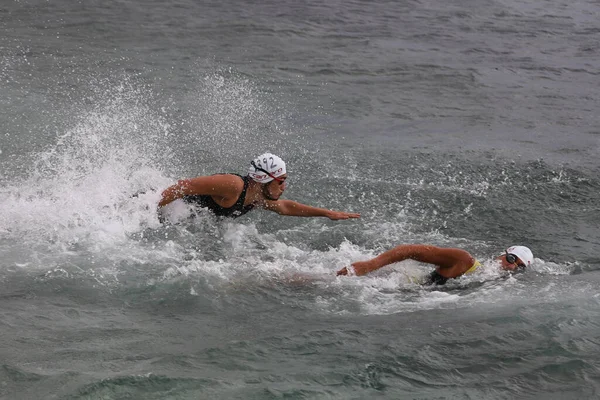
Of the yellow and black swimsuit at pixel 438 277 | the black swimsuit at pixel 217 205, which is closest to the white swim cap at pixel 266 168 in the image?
the black swimsuit at pixel 217 205

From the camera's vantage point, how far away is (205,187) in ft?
35.3

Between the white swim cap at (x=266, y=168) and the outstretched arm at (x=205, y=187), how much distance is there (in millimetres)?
251

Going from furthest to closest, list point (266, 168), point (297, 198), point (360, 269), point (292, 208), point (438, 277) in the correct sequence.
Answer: point (297, 198), point (292, 208), point (266, 168), point (438, 277), point (360, 269)

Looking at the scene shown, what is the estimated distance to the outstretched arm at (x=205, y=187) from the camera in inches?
422

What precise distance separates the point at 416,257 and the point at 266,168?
227cm

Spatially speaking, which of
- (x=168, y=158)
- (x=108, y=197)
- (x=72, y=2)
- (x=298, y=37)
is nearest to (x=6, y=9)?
(x=72, y=2)

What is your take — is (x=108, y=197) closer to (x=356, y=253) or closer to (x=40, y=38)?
(x=356, y=253)

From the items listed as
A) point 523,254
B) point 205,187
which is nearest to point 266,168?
point 205,187

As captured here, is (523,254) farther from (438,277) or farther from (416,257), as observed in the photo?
(416,257)

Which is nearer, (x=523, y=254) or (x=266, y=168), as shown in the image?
(x=266, y=168)

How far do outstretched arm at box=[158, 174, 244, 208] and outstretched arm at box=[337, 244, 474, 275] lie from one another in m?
1.93

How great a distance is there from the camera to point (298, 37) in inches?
891

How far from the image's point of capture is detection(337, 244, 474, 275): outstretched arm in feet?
32.4

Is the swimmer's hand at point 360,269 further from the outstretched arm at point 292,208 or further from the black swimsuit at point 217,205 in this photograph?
the black swimsuit at point 217,205
